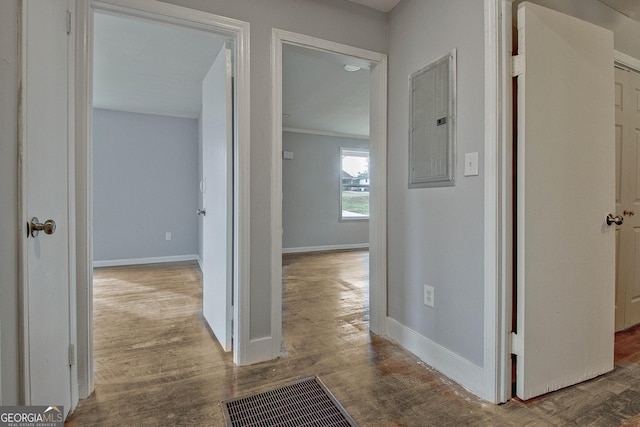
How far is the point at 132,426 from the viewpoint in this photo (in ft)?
4.38

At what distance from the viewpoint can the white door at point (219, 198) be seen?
1.93 m

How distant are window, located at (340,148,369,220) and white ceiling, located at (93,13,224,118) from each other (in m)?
3.15

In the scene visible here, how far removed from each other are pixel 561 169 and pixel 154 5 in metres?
2.26

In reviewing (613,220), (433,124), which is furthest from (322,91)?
(613,220)

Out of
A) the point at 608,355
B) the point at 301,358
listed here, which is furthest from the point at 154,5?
the point at 608,355

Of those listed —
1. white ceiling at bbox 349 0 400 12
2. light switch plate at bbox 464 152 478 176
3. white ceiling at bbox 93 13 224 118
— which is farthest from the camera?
white ceiling at bbox 93 13 224 118

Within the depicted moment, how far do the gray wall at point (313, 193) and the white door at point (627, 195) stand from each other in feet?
14.8

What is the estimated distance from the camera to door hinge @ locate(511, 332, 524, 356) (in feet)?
4.89

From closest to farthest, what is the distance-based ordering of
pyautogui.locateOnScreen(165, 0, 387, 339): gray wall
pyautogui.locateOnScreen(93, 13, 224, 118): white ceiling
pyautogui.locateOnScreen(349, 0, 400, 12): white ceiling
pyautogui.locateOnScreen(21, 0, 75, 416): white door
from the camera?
pyautogui.locateOnScreen(21, 0, 75, 416): white door → pyautogui.locateOnScreen(165, 0, 387, 339): gray wall → pyautogui.locateOnScreen(349, 0, 400, 12): white ceiling → pyautogui.locateOnScreen(93, 13, 224, 118): white ceiling

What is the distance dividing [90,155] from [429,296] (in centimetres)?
203

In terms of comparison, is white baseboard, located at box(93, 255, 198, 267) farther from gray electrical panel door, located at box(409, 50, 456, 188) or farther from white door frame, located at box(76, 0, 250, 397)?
gray electrical panel door, located at box(409, 50, 456, 188)

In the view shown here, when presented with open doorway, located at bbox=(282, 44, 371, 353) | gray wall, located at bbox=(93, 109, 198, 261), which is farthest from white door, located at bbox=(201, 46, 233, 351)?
gray wall, located at bbox=(93, 109, 198, 261)

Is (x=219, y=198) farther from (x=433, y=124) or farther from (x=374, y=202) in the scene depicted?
(x=433, y=124)

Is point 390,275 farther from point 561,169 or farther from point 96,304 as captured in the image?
point 96,304
